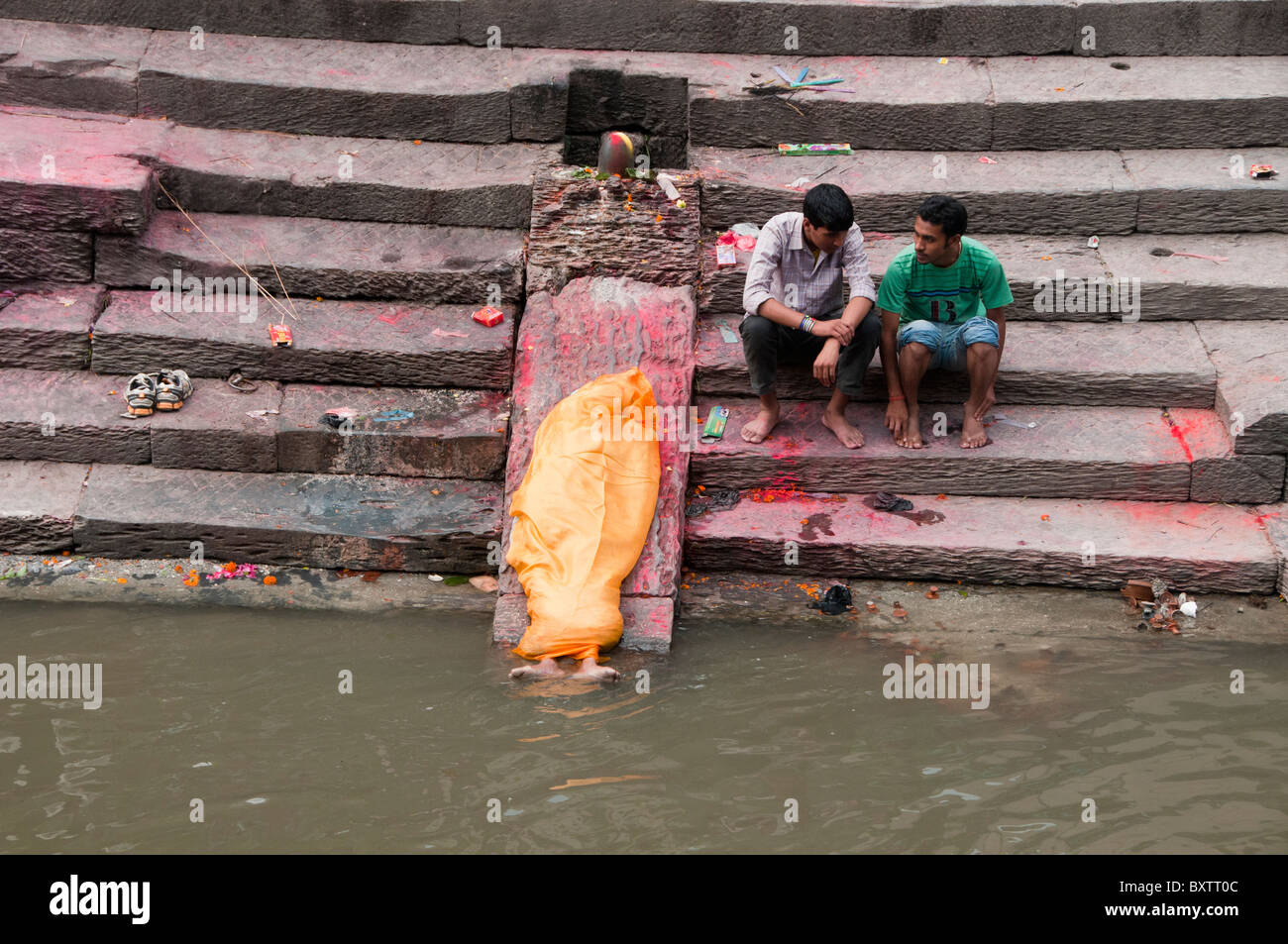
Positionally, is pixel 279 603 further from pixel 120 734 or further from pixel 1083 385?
pixel 1083 385

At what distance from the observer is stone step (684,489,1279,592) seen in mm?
5469

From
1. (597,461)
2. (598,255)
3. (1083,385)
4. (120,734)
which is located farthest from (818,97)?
(120,734)

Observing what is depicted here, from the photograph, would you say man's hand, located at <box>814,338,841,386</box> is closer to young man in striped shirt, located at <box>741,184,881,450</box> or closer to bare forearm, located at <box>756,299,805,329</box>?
young man in striped shirt, located at <box>741,184,881,450</box>

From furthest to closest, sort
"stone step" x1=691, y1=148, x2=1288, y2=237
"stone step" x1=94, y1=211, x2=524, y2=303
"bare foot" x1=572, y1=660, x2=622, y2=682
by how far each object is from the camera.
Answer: "stone step" x1=691, y1=148, x2=1288, y2=237 → "stone step" x1=94, y1=211, x2=524, y2=303 → "bare foot" x1=572, y1=660, x2=622, y2=682

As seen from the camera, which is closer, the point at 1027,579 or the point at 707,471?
the point at 1027,579

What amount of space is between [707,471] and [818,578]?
0.72 meters

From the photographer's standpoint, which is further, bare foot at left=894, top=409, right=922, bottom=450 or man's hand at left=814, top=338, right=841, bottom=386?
bare foot at left=894, top=409, right=922, bottom=450

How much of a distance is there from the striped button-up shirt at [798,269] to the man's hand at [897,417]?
1.64ft

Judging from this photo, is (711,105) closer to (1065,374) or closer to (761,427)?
(761,427)

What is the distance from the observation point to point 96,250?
6.53 metres

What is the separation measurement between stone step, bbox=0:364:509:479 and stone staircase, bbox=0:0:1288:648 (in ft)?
0.06

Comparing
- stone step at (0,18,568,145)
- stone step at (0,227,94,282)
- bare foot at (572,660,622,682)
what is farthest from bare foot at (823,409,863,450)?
stone step at (0,227,94,282)

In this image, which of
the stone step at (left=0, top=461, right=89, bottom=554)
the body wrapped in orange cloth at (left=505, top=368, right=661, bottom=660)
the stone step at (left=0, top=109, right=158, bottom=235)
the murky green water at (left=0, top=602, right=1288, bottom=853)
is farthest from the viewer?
the stone step at (left=0, top=109, right=158, bottom=235)

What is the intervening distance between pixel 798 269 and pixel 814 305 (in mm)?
184
